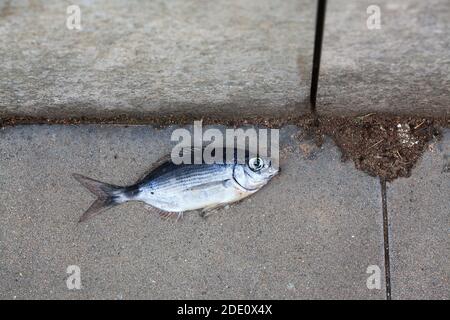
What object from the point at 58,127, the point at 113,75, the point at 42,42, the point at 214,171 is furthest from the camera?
the point at 58,127

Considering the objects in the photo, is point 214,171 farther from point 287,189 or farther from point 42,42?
point 42,42

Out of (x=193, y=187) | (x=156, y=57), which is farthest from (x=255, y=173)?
(x=156, y=57)

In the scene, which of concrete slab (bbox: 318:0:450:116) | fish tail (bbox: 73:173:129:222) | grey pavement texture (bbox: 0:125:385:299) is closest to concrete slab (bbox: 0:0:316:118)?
concrete slab (bbox: 318:0:450:116)

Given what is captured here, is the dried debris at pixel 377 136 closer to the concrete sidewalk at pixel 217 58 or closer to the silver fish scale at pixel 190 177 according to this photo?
the concrete sidewalk at pixel 217 58

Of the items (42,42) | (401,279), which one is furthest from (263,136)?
(42,42)

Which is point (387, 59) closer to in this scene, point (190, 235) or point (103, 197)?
point (190, 235)

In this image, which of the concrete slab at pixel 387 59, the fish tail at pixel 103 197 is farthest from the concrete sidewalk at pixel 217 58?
the fish tail at pixel 103 197
